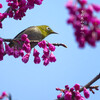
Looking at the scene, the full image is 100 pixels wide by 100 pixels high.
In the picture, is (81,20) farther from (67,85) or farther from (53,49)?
(53,49)

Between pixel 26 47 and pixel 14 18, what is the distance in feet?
4.27

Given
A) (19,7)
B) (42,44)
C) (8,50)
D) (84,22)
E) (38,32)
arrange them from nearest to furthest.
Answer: (84,22) → (8,50) → (42,44) → (19,7) → (38,32)

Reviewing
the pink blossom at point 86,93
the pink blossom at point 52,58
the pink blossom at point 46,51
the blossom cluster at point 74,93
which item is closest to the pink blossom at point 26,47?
the pink blossom at point 46,51

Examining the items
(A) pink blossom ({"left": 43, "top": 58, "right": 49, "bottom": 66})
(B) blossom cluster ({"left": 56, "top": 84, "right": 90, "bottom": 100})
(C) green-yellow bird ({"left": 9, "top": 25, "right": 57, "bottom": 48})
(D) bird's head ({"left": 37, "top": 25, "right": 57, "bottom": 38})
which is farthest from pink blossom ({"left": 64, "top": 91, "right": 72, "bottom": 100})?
(D) bird's head ({"left": 37, "top": 25, "right": 57, "bottom": 38})

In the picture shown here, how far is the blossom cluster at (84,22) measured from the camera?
1704 mm

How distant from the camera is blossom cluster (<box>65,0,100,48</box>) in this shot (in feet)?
5.59

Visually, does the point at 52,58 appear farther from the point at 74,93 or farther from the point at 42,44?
the point at 74,93

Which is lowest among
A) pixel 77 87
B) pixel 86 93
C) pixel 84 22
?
pixel 86 93

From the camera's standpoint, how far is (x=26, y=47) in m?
4.98

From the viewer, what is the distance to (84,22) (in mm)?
→ 1877

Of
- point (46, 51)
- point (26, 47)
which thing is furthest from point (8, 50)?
point (46, 51)

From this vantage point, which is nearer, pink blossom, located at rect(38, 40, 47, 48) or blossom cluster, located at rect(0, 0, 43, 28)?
pink blossom, located at rect(38, 40, 47, 48)

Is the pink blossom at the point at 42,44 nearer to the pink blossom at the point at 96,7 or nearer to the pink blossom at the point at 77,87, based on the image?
the pink blossom at the point at 77,87

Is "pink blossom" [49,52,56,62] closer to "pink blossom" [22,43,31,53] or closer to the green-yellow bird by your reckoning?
"pink blossom" [22,43,31,53]
